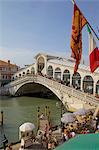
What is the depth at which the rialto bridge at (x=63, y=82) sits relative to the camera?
54.1ft

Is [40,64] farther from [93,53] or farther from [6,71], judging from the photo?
[93,53]

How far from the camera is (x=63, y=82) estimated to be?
68.0 feet

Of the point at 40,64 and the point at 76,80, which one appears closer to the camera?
the point at 76,80

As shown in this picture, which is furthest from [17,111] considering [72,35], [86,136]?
[86,136]

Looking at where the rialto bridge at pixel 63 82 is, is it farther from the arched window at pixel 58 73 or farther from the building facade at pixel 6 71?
the building facade at pixel 6 71

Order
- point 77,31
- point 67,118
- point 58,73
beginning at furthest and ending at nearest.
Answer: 1. point 58,73
2. point 67,118
3. point 77,31

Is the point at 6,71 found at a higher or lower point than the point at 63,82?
higher

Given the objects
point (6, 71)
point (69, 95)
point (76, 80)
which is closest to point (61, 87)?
point (69, 95)

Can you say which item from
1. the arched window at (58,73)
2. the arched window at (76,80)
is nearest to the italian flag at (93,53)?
the arched window at (76,80)

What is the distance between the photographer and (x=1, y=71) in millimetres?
32000

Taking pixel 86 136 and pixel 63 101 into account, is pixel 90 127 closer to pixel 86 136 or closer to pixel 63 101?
pixel 86 136

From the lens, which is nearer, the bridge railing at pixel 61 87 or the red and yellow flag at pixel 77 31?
the red and yellow flag at pixel 77 31

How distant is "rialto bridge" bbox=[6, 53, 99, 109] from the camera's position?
54.1 ft

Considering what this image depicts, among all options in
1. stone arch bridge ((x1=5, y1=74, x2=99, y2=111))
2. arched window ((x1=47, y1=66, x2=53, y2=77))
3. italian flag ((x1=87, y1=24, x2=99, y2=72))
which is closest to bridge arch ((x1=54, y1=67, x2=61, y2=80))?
arched window ((x1=47, y1=66, x2=53, y2=77))
